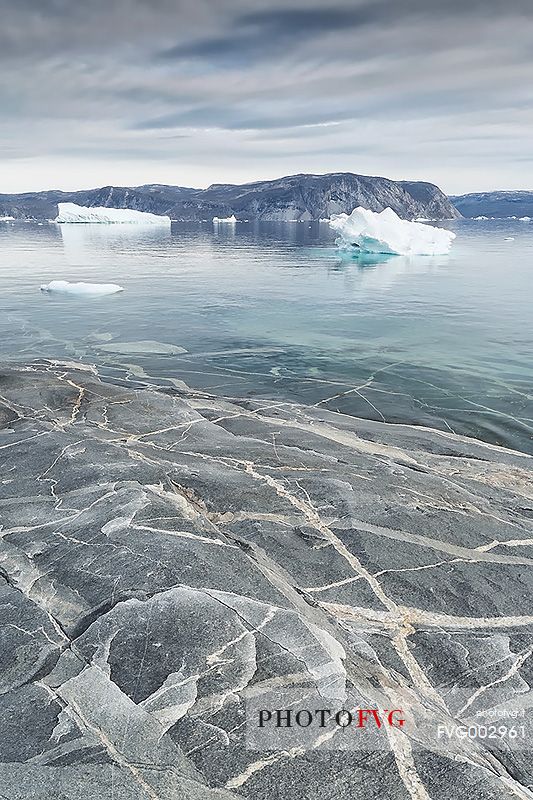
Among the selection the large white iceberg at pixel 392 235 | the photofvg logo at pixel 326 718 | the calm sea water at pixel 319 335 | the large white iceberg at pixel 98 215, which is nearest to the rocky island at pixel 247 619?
the photofvg logo at pixel 326 718

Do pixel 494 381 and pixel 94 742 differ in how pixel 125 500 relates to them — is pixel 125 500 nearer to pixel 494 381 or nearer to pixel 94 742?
pixel 94 742

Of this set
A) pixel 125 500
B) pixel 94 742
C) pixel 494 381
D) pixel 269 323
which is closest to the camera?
pixel 94 742

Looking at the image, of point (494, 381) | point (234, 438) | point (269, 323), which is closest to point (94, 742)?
point (234, 438)

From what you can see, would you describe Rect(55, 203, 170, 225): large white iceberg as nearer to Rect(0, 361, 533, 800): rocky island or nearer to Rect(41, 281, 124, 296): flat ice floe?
Rect(41, 281, 124, 296): flat ice floe

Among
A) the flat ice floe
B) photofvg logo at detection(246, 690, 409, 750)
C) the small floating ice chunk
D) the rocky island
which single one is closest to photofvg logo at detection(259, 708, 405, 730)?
photofvg logo at detection(246, 690, 409, 750)

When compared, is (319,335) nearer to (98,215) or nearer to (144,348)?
(144,348)
